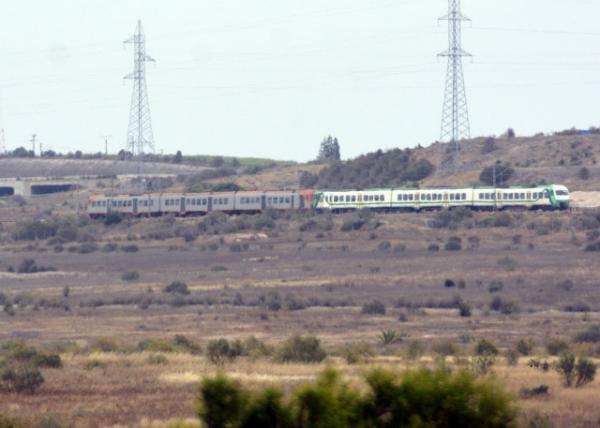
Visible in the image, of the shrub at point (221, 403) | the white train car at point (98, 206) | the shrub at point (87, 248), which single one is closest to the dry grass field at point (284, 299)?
the shrub at point (87, 248)

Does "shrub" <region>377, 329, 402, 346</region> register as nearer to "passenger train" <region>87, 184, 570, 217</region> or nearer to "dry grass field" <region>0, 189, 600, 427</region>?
"dry grass field" <region>0, 189, 600, 427</region>

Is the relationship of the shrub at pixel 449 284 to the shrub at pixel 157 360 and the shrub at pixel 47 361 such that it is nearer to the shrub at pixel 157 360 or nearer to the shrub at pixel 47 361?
the shrub at pixel 157 360

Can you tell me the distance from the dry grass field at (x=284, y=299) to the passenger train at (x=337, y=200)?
1345 millimetres

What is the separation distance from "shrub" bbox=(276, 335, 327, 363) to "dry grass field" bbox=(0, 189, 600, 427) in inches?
14.7

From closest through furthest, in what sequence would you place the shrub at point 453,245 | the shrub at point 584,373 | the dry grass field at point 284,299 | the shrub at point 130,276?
the dry grass field at point 284,299
the shrub at point 584,373
the shrub at point 130,276
the shrub at point 453,245

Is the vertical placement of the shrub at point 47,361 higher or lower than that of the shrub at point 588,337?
higher

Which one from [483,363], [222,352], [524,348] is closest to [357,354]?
[222,352]

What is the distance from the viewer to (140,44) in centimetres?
8506

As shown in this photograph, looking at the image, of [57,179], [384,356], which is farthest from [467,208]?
[57,179]

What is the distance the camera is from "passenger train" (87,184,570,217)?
8262 centimetres

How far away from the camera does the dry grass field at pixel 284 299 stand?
2434cm

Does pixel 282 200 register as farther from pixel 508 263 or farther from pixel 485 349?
pixel 485 349

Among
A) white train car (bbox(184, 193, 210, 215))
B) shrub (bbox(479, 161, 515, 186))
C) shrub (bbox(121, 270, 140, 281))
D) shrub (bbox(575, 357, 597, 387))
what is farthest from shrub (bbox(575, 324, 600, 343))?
shrub (bbox(479, 161, 515, 186))

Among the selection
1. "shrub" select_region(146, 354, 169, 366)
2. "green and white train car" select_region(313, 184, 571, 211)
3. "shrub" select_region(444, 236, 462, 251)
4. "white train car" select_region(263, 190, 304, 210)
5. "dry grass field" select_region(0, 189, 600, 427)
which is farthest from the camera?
"white train car" select_region(263, 190, 304, 210)
